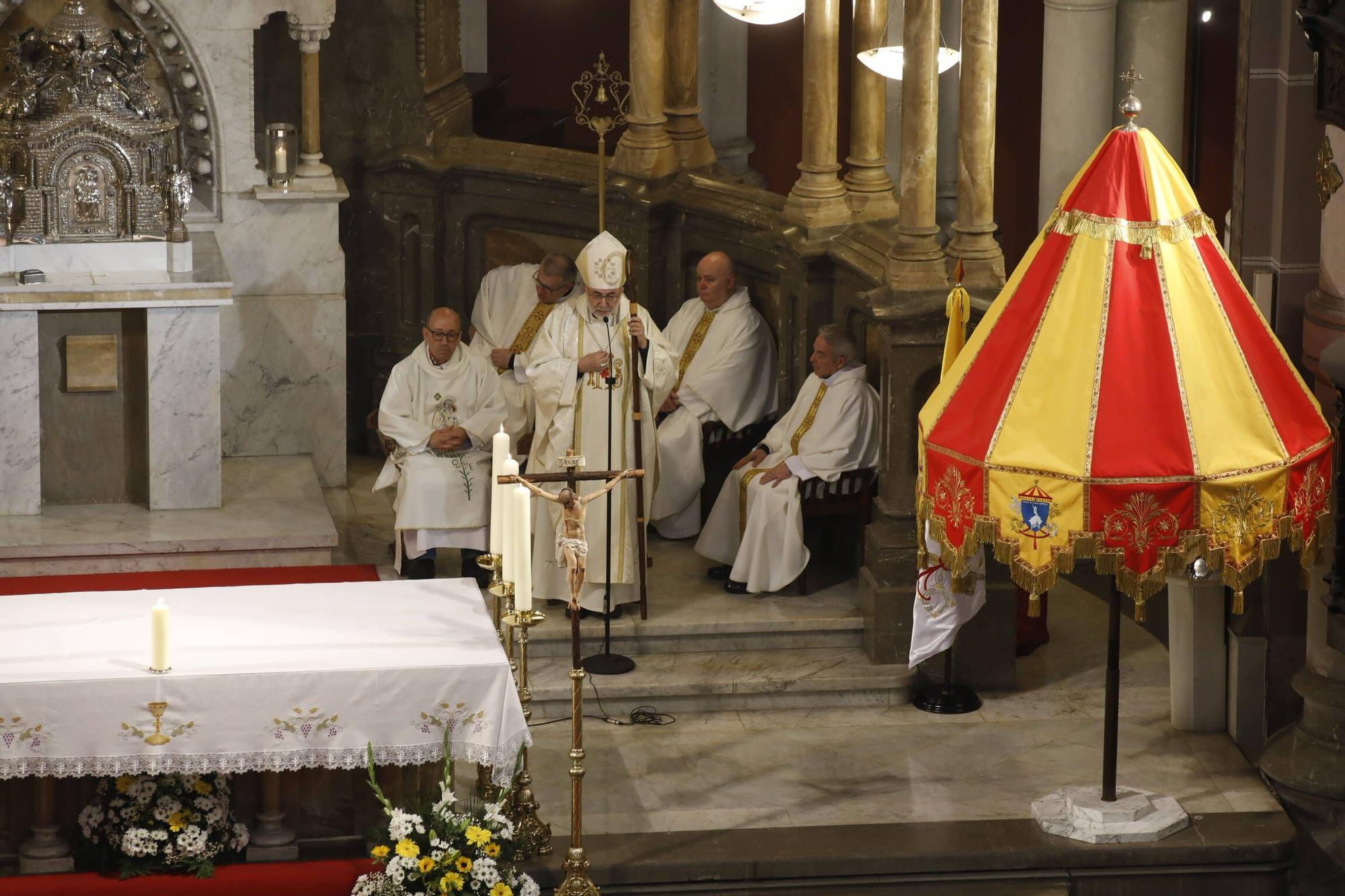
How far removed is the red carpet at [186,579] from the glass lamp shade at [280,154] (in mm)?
2420

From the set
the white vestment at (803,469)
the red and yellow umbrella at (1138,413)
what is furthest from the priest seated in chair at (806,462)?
the red and yellow umbrella at (1138,413)

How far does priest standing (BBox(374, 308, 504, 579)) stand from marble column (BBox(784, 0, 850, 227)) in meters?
1.74

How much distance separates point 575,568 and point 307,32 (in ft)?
18.0

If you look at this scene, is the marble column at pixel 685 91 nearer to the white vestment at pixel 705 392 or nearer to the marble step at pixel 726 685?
the white vestment at pixel 705 392

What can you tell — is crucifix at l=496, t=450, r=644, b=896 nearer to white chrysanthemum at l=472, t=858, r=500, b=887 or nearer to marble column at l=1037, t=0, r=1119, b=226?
white chrysanthemum at l=472, t=858, r=500, b=887

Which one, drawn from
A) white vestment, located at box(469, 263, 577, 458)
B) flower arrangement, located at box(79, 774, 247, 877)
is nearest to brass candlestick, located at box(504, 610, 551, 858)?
flower arrangement, located at box(79, 774, 247, 877)

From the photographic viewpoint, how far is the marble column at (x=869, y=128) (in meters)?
11.1

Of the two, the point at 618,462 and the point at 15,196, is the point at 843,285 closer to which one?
the point at 618,462

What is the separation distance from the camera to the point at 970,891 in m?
8.30

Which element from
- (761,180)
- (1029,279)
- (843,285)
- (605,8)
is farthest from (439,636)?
(605,8)

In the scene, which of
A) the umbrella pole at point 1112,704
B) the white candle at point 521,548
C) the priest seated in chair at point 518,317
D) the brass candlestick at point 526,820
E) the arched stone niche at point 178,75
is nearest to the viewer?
the white candle at point 521,548

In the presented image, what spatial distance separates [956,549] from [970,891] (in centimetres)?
122

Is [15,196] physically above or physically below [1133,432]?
above

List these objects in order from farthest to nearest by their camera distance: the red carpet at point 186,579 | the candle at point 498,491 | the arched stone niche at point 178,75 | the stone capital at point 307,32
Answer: the stone capital at point 307,32
the arched stone niche at point 178,75
the red carpet at point 186,579
the candle at point 498,491
